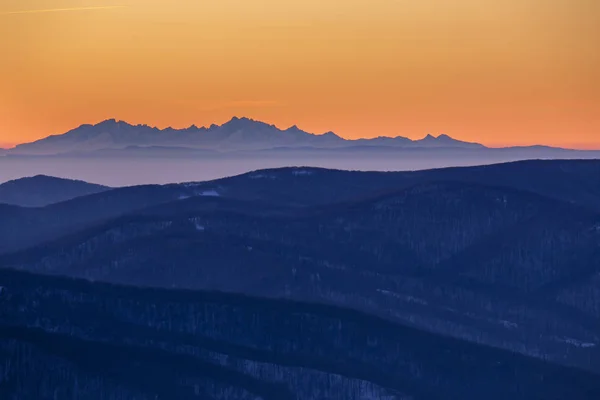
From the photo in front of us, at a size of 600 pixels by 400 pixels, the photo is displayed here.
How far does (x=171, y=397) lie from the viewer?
200m

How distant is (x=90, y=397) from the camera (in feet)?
656

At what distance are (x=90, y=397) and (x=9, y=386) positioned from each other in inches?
324

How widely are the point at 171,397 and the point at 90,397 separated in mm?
8202

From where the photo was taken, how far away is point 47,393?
655 feet

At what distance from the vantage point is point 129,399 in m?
199

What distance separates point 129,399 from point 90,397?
4.16 m


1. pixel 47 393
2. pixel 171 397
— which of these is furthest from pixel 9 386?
pixel 171 397

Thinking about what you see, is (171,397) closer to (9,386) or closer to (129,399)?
(129,399)

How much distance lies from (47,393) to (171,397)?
493 inches

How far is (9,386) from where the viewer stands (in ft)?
654

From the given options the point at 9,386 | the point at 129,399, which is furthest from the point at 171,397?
the point at 9,386

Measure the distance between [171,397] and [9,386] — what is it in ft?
53.7

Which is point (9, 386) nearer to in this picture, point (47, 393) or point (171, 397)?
point (47, 393)

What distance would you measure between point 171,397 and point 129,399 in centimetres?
429
